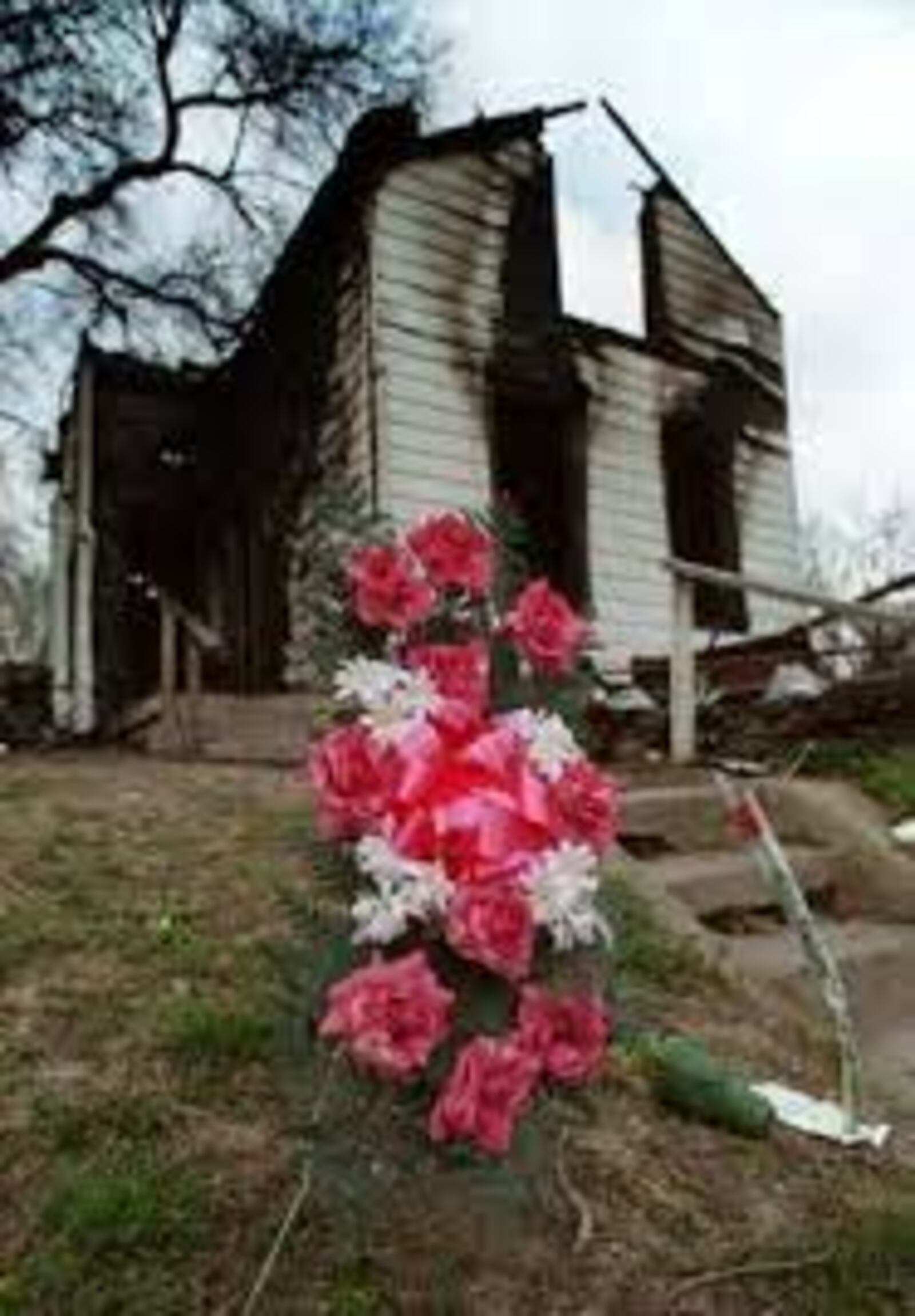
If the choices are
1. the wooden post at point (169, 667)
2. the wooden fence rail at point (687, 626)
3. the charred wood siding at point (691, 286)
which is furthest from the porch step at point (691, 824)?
the charred wood siding at point (691, 286)

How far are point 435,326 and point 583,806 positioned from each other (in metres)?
11.3

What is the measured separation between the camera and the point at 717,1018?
5879 mm

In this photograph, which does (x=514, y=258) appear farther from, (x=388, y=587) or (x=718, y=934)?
(x=388, y=587)

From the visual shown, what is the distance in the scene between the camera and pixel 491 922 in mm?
3346

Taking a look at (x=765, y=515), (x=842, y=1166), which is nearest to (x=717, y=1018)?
(x=842, y=1166)

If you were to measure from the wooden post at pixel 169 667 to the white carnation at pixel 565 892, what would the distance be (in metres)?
9.19

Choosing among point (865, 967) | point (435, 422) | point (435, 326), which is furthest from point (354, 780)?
point (435, 326)

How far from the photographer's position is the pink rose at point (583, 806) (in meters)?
3.54

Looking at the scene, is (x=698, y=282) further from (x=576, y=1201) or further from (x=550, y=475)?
(x=576, y=1201)

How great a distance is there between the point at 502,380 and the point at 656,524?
1.87 meters

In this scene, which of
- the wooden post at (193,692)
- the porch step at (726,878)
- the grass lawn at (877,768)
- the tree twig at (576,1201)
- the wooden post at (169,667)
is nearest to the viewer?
the tree twig at (576,1201)

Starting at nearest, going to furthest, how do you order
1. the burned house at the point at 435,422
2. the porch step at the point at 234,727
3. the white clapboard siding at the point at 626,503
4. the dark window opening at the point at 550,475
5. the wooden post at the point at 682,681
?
the wooden post at the point at 682,681
the porch step at the point at 234,727
the burned house at the point at 435,422
the dark window opening at the point at 550,475
the white clapboard siding at the point at 626,503

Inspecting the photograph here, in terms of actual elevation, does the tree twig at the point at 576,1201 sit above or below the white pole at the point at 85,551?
below

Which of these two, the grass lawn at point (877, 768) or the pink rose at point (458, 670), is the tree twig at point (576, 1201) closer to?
the pink rose at point (458, 670)
